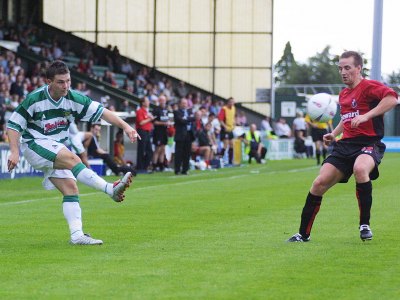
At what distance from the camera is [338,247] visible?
10664mm

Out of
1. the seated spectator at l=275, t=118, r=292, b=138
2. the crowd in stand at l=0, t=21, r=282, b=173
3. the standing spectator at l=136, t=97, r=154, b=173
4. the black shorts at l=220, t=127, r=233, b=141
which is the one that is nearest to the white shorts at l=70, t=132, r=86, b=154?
the crowd in stand at l=0, t=21, r=282, b=173

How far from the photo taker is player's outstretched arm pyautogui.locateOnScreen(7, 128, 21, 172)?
10.7 m

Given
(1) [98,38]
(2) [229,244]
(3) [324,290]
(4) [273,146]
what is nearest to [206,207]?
(2) [229,244]

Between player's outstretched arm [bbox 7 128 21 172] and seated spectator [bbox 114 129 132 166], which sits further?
seated spectator [bbox 114 129 132 166]

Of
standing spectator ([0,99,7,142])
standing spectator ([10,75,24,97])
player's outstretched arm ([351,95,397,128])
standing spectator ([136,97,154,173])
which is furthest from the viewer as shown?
standing spectator ([10,75,24,97])

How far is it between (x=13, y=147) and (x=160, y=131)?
18.5 metres

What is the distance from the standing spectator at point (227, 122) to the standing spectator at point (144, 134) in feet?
14.4

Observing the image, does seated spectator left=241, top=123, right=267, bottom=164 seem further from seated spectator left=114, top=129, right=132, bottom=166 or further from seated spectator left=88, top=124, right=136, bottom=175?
seated spectator left=88, top=124, right=136, bottom=175

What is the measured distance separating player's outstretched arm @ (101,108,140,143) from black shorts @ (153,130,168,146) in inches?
711

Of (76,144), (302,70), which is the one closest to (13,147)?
(76,144)

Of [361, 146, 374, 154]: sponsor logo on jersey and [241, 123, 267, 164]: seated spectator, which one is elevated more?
[361, 146, 374, 154]: sponsor logo on jersey

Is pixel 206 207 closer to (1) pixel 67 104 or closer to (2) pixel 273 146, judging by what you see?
(1) pixel 67 104

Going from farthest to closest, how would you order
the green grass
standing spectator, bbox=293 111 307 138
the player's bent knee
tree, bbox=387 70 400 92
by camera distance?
tree, bbox=387 70 400 92, standing spectator, bbox=293 111 307 138, the player's bent knee, the green grass

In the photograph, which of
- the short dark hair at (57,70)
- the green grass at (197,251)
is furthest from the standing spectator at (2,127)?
the short dark hair at (57,70)
